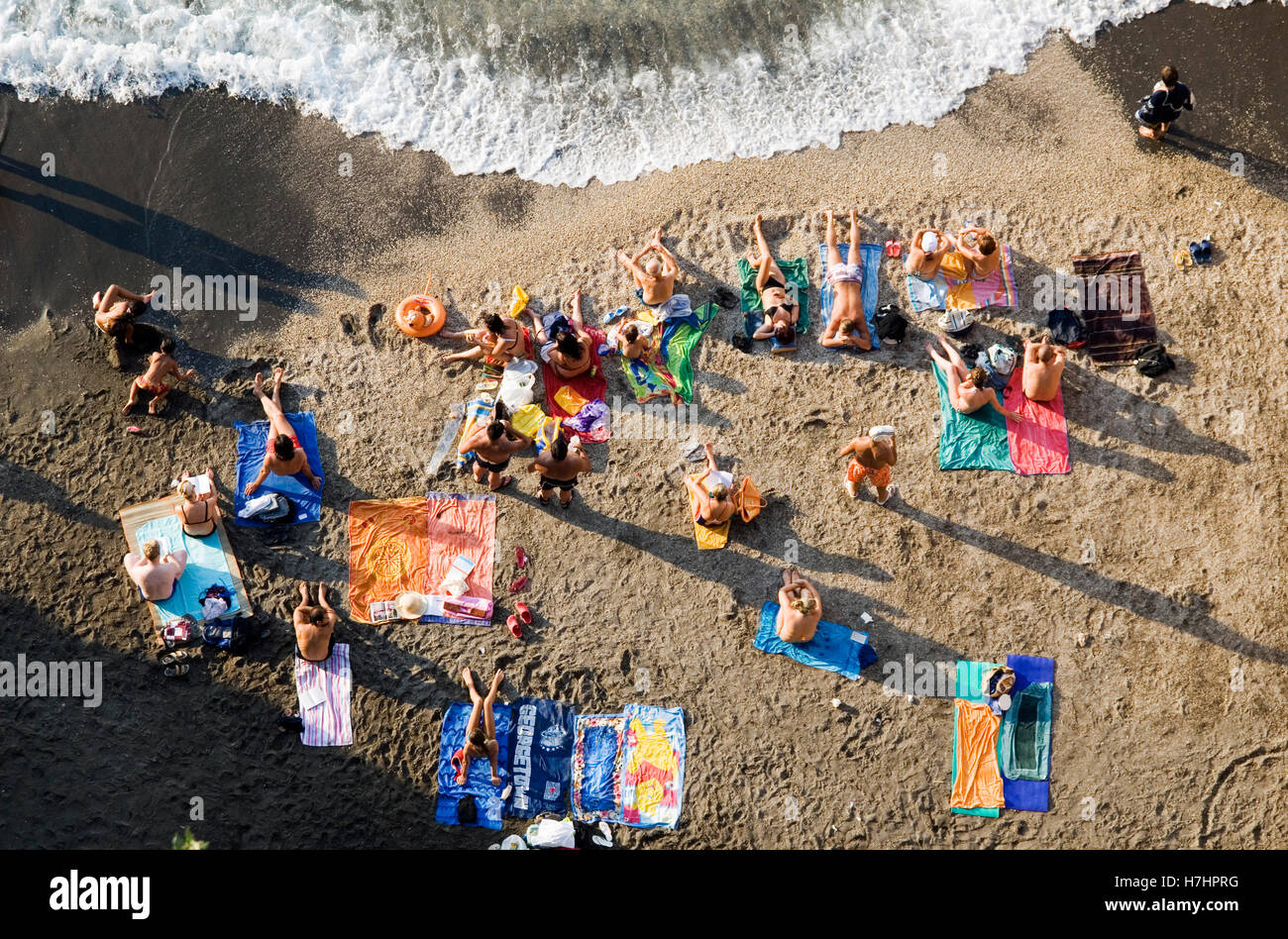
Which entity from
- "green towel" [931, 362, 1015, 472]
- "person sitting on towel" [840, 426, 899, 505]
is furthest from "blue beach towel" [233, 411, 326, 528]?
"green towel" [931, 362, 1015, 472]

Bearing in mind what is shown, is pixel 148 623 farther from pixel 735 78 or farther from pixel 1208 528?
pixel 1208 528

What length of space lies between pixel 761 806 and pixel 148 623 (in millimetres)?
7102

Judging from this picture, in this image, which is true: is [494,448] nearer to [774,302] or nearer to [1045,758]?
[774,302]

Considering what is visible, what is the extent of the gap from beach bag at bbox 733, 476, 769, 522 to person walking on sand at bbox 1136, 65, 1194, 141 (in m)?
6.84

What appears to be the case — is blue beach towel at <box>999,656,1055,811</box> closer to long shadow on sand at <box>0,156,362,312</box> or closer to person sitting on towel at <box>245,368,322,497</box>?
person sitting on towel at <box>245,368,322,497</box>

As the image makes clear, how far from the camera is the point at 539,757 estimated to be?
10922mm

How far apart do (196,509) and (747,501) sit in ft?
20.2

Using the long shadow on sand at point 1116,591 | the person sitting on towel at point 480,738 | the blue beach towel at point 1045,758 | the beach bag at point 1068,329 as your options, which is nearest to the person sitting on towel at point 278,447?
the person sitting on towel at point 480,738

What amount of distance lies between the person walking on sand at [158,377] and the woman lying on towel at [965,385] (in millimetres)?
8878

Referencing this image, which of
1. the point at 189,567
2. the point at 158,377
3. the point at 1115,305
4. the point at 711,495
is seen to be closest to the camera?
the point at 711,495

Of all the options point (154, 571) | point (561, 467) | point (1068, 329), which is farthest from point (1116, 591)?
point (154, 571)

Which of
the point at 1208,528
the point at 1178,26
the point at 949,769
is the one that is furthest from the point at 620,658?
the point at 1178,26

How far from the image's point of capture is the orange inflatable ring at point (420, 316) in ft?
39.4

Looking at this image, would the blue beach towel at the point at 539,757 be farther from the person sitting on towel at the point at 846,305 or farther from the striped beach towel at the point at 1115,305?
the striped beach towel at the point at 1115,305
